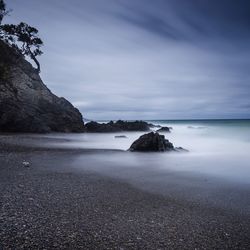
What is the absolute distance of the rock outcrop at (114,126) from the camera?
155 ft

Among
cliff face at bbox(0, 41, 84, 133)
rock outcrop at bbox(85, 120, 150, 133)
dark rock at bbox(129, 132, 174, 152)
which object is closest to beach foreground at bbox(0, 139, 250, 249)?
dark rock at bbox(129, 132, 174, 152)

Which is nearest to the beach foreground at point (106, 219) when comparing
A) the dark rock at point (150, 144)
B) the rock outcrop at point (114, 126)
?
the dark rock at point (150, 144)

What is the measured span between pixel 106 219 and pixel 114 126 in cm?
4734

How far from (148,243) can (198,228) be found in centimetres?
133

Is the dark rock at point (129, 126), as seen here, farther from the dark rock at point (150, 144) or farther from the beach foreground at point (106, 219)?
the beach foreground at point (106, 219)

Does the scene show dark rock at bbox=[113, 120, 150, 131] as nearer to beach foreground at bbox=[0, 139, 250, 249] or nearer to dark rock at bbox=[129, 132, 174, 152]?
dark rock at bbox=[129, 132, 174, 152]

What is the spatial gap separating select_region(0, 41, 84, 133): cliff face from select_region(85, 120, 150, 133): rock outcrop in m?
2.53

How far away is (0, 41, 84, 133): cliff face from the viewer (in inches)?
1271

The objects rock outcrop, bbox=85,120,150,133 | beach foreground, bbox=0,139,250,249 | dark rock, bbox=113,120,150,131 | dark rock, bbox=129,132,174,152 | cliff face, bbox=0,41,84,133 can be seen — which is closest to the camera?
beach foreground, bbox=0,139,250,249

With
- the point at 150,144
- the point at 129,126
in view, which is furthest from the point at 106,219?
the point at 129,126

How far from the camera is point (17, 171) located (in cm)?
1005

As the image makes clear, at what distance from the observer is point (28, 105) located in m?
37.1

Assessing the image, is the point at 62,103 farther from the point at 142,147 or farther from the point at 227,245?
the point at 227,245

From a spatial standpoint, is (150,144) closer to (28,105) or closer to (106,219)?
(106,219)
